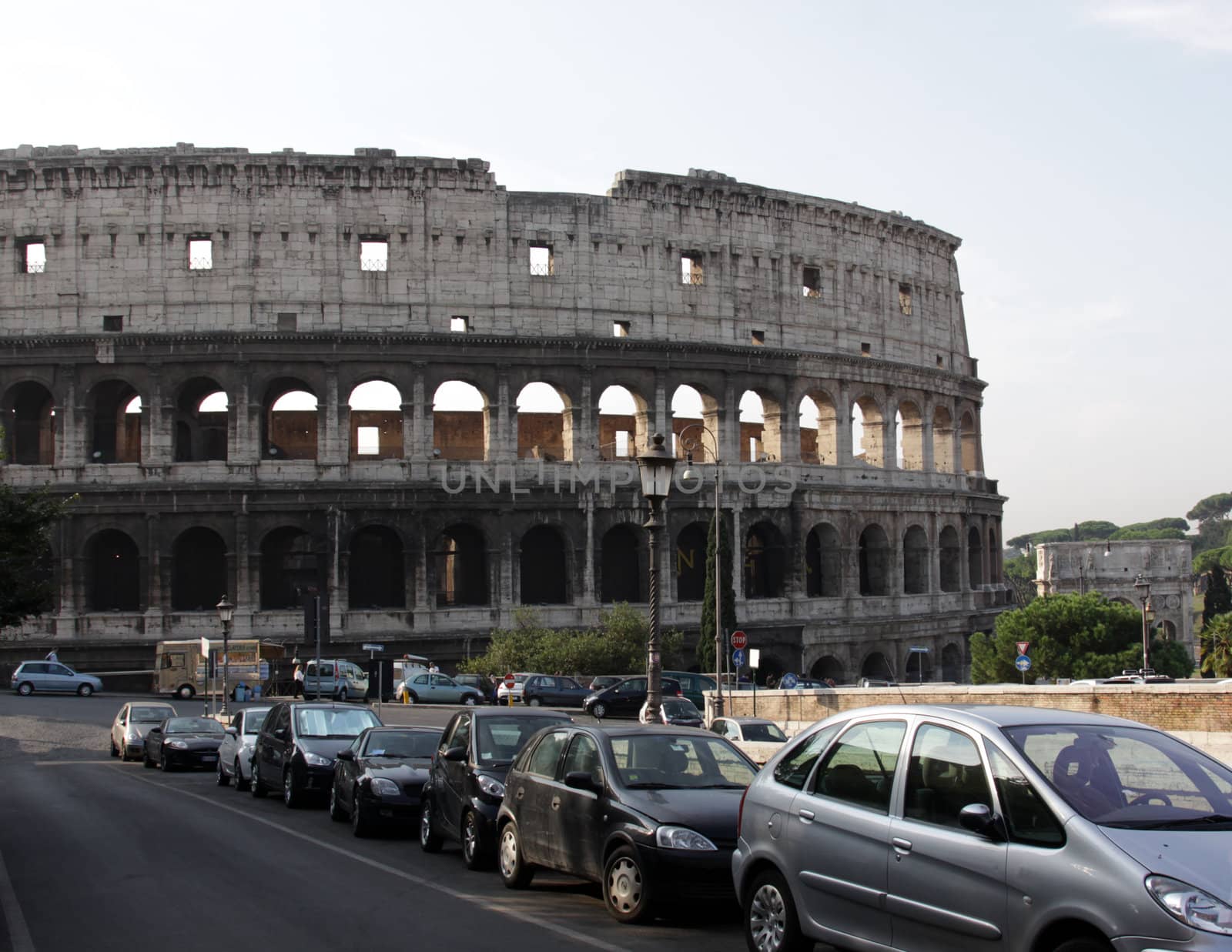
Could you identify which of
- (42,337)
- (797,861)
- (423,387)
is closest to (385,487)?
(423,387)

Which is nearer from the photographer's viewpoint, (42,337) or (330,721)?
(330,721)

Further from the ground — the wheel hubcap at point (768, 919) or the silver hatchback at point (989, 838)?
the silver hatchback at point (989, 838)

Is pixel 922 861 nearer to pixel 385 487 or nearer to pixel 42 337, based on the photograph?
pixel 385 487

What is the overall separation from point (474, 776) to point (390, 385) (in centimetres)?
3618

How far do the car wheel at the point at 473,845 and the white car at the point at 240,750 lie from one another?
963 cm

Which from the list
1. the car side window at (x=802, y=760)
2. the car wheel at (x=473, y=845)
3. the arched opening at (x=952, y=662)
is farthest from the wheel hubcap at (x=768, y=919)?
the arched opening at (x=952, y=662)

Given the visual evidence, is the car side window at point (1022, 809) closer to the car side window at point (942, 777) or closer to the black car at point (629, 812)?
the car side window at point (942, 777)

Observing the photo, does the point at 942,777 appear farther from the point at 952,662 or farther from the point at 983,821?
the point at 952,662

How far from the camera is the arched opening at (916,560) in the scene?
57469 millimetres

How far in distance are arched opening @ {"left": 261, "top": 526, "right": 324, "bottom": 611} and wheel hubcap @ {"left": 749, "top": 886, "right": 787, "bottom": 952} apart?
40.3 metres

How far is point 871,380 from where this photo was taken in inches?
2191

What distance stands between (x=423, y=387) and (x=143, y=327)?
956 cm

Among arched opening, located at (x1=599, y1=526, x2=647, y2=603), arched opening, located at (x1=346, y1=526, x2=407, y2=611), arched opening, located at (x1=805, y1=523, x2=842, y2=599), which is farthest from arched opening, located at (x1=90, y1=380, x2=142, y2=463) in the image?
arched opening, located at (x1=805, y1=523, x2=842, y2=599)

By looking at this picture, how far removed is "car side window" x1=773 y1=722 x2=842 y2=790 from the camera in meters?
8.96
